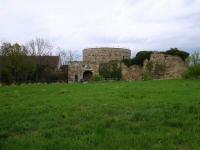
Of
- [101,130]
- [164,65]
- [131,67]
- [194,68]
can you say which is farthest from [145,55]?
[101,130]

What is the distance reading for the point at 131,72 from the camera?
118 ft

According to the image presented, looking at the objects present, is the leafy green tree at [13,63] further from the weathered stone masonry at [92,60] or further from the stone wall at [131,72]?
the stone wall at [131,72]

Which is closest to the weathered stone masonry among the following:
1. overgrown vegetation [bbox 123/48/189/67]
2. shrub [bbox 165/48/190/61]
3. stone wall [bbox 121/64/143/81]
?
stone wall [bbox 121/64/143/81]

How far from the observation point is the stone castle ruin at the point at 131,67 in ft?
108

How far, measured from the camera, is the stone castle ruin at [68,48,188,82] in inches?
1300

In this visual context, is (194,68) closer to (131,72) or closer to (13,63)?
(131,72)

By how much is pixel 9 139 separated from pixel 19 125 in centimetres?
105

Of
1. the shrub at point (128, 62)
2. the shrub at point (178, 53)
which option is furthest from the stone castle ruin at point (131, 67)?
the shrub at point (178, 53)

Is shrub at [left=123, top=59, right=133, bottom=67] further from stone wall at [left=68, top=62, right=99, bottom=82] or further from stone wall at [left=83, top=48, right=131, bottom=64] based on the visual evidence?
stone wall at [left=83, top=48, right=131, bottom=64]

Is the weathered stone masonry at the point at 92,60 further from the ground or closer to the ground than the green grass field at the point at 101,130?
further from the ground

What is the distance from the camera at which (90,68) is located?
41.4 meters

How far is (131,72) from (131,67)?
559 millimetres

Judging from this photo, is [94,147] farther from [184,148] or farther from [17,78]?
[17,78]

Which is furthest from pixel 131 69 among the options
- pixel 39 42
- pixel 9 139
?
pixel 9 139
